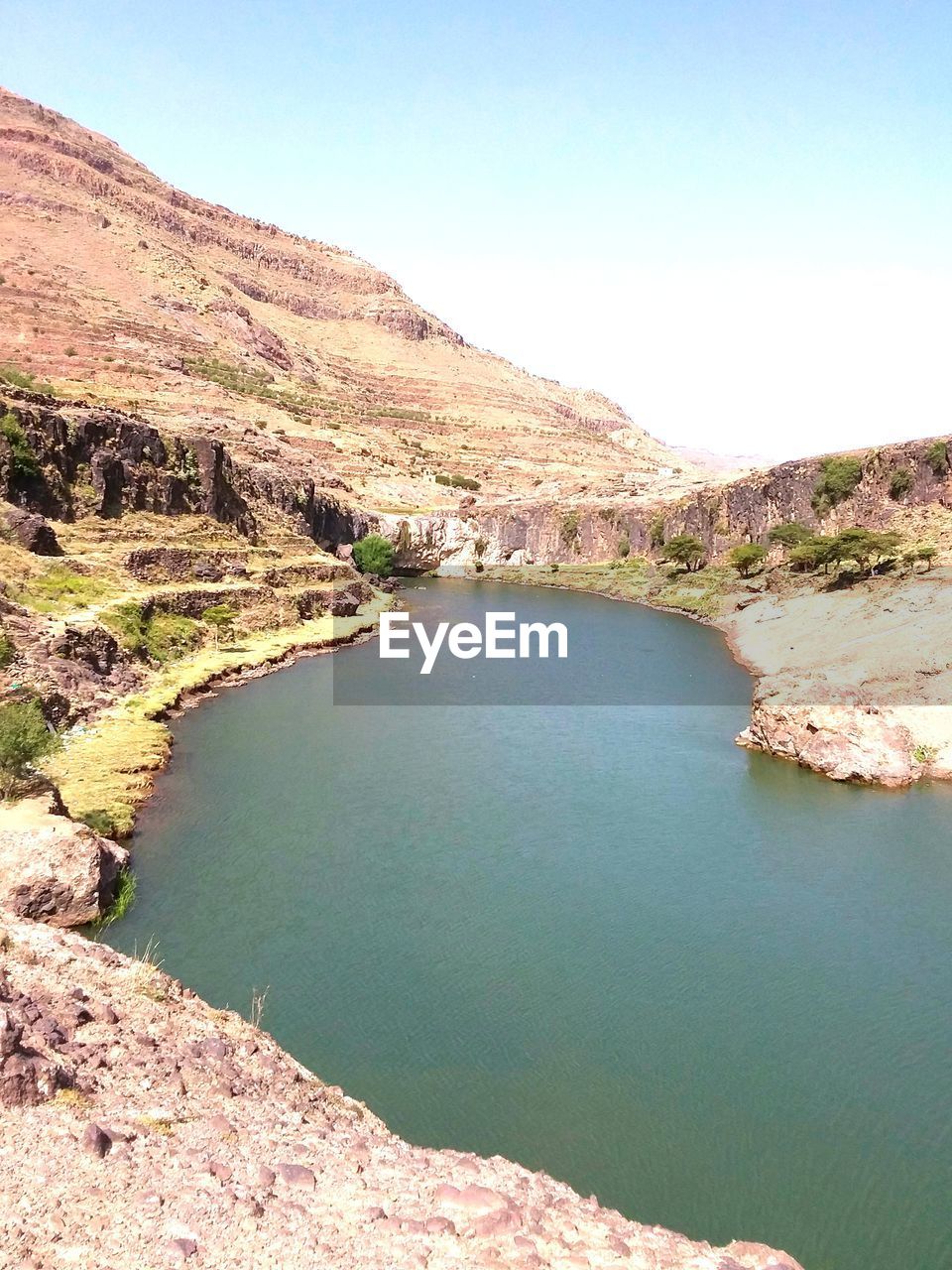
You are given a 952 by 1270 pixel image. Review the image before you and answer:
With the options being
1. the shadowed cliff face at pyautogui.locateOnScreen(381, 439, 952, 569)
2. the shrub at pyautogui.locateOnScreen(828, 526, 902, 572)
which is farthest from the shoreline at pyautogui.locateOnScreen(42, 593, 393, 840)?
the shadowed cliff face at pyautogui.locateOnScreen(381, 439, 952, 569)

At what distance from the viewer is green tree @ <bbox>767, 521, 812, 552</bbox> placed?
80875 mm

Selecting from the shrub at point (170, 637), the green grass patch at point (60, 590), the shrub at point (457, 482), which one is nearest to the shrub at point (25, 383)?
the green grass patch at point (60, 590)

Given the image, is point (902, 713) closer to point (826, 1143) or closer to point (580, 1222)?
point (826, 1143)

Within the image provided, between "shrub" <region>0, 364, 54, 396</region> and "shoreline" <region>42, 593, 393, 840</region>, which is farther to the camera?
"shrub" <region>0, 364, 54, 396</region>

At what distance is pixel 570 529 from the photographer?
106m

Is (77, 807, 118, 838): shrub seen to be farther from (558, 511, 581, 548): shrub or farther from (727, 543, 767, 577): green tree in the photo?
(558, 511, 581, 548): shrub

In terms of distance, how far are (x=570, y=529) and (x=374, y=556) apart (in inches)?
1239

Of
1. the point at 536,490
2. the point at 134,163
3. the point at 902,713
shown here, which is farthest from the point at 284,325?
the point at 902,713

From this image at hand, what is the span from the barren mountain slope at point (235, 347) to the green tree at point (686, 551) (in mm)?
14541

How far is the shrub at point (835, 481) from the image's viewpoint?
A: 83.8 m

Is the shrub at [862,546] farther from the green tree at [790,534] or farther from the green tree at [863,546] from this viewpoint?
the green tree at [790,534]

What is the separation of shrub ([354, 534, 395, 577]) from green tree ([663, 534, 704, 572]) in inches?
1228

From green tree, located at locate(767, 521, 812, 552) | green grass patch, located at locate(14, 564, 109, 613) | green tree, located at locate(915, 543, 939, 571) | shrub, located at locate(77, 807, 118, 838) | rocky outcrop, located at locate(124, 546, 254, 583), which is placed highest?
green tree, located at locate(767, 521, 812, 552)

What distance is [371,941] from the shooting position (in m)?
19.4
